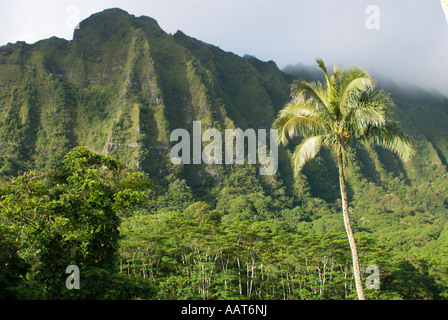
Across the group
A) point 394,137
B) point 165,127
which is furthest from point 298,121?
point 165,127

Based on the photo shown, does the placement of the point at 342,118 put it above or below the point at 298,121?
below

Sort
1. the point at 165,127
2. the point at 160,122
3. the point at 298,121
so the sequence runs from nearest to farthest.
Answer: the point at 298,121
the point at 165,127
the point at 160,122

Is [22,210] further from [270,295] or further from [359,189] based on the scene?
[359,189]

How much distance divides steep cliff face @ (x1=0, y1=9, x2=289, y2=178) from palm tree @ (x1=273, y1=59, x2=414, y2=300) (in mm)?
83886

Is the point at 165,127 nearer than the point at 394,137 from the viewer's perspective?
No

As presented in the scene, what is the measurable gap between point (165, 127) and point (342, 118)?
345ft

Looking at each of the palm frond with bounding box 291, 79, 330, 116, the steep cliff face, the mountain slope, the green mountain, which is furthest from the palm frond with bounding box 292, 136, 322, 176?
the steep cliff face

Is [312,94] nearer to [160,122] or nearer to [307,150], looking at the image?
[307,150]

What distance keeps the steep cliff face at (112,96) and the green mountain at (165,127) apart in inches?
14.9

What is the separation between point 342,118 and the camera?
27.0ft

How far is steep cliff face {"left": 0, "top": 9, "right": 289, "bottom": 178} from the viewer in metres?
104
